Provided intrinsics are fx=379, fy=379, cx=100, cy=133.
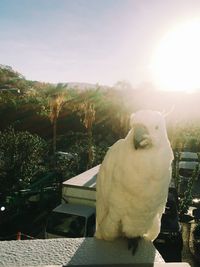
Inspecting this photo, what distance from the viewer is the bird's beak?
2920 mm

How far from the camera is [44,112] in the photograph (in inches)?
1116

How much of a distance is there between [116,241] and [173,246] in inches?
264

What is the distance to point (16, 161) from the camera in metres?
12.7

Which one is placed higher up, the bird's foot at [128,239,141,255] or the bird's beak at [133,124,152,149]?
the bird's beak at [133,124,152,149]

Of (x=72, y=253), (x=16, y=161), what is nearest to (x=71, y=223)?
(x=16, y=161)

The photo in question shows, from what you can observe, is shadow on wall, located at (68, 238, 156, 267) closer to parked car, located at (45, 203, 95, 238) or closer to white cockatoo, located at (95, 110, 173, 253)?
white cockatoo, located at (95, 110, 173, 253)

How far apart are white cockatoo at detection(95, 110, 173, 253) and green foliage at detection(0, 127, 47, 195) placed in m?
9.13

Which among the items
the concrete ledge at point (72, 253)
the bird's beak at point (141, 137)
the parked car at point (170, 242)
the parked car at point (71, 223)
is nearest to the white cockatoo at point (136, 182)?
the bird's beak at point (141, 137)

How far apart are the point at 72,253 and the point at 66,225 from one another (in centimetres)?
634

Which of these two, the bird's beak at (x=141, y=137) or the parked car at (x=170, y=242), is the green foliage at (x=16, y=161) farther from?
the bird's beak at (x=141, y=137)

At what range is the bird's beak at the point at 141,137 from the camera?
292cm

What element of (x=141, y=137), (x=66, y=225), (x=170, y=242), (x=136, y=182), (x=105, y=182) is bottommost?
(x=170, y=242)

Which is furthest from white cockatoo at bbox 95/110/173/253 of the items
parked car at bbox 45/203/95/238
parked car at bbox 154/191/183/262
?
parked car at bbox 154/191/183/262

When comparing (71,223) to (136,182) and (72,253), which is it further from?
(136,182)
